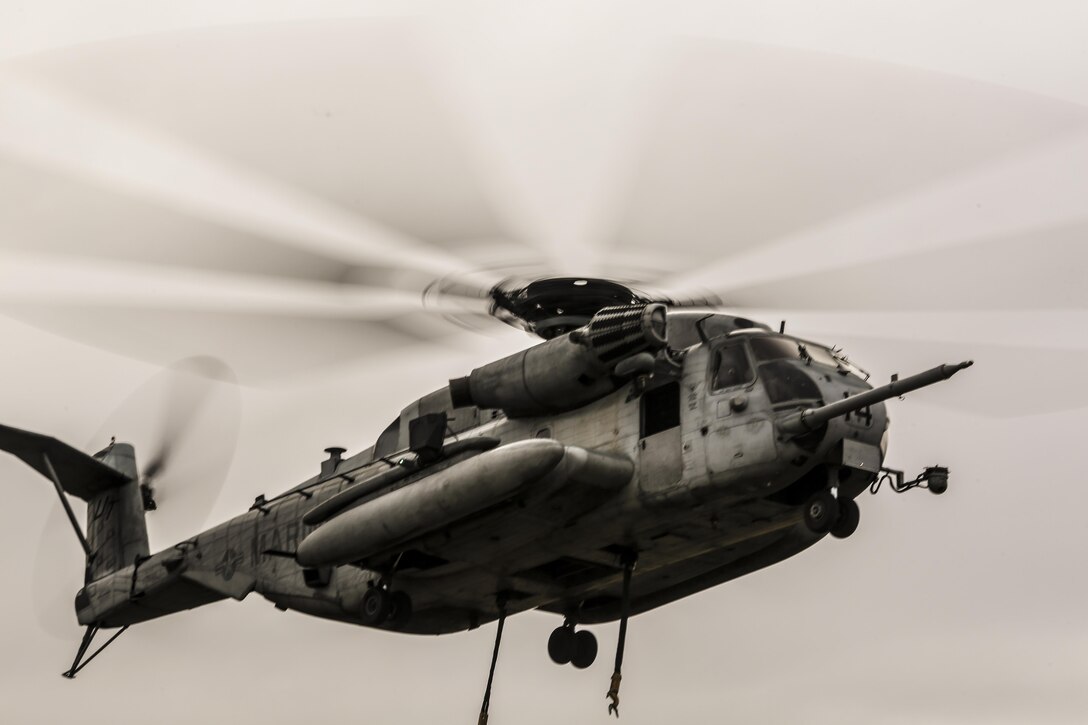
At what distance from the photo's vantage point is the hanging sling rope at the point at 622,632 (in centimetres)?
1173

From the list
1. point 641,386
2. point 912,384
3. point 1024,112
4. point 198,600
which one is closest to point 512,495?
point 641,386

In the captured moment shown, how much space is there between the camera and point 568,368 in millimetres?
11906

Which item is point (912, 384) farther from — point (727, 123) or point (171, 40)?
point (171, 40)

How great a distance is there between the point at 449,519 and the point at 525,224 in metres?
2.78

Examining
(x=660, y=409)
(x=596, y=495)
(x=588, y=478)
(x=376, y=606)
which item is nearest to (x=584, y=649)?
(x=376, y=606)

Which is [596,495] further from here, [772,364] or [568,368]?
[772,364]

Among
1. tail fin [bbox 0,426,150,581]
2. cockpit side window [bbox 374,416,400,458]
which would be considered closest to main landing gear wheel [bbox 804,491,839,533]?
cockpit side window [bbox 374,416,400,458]

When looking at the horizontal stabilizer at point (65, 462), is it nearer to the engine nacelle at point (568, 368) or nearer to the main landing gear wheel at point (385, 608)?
the main landing gear wheel at point (385, 608)

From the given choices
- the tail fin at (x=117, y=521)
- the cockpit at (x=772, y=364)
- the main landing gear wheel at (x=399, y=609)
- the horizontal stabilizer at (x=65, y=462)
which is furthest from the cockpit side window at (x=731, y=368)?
the tail fin at (x=117, y=521)

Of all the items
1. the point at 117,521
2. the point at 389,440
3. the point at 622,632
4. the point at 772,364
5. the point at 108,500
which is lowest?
the point at 622,632

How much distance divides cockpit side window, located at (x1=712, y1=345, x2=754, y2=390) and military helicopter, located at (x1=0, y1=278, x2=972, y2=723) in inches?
0.5

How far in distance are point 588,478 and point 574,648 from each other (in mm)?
3006

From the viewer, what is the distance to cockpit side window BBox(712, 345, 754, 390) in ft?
37.7

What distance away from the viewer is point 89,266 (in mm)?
12039
